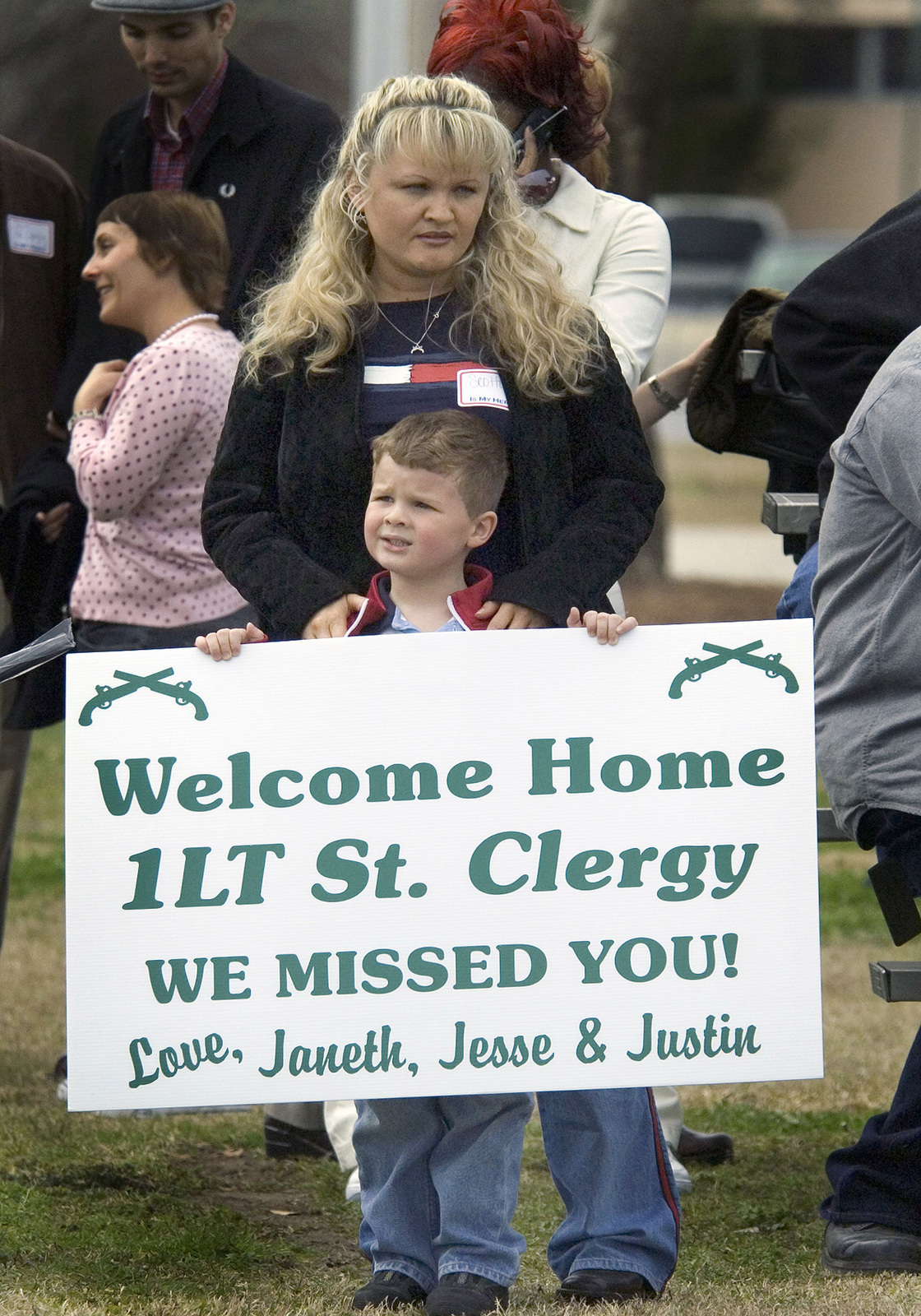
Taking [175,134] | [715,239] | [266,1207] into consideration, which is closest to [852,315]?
[175,134]

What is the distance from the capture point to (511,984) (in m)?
2.92

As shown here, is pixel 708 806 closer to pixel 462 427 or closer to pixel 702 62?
pixel 462 427

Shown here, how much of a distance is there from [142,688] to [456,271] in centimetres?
85

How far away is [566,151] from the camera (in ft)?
11.9

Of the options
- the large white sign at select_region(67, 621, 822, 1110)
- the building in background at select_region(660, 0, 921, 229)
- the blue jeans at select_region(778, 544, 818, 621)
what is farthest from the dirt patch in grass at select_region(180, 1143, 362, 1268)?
the building in background at select_region(660, 0, 921, 229)

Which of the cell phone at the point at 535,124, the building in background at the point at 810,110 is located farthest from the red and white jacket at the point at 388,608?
the building in background at the point at 810,110

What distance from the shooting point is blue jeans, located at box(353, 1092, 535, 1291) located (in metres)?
3.00

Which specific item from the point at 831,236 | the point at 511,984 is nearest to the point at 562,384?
the point at 511,984

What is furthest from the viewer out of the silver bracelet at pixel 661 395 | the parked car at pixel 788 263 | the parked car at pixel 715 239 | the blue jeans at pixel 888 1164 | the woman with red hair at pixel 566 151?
the parked car at pixel 715 239

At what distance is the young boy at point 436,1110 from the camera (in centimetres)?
296

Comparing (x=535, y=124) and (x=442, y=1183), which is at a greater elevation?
(x=535, y=124)

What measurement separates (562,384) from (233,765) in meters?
0.81

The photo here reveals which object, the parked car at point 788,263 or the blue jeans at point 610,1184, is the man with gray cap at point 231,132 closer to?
the blue jeans at point 610,1184

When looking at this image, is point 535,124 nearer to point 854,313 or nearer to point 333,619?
point 854,313
